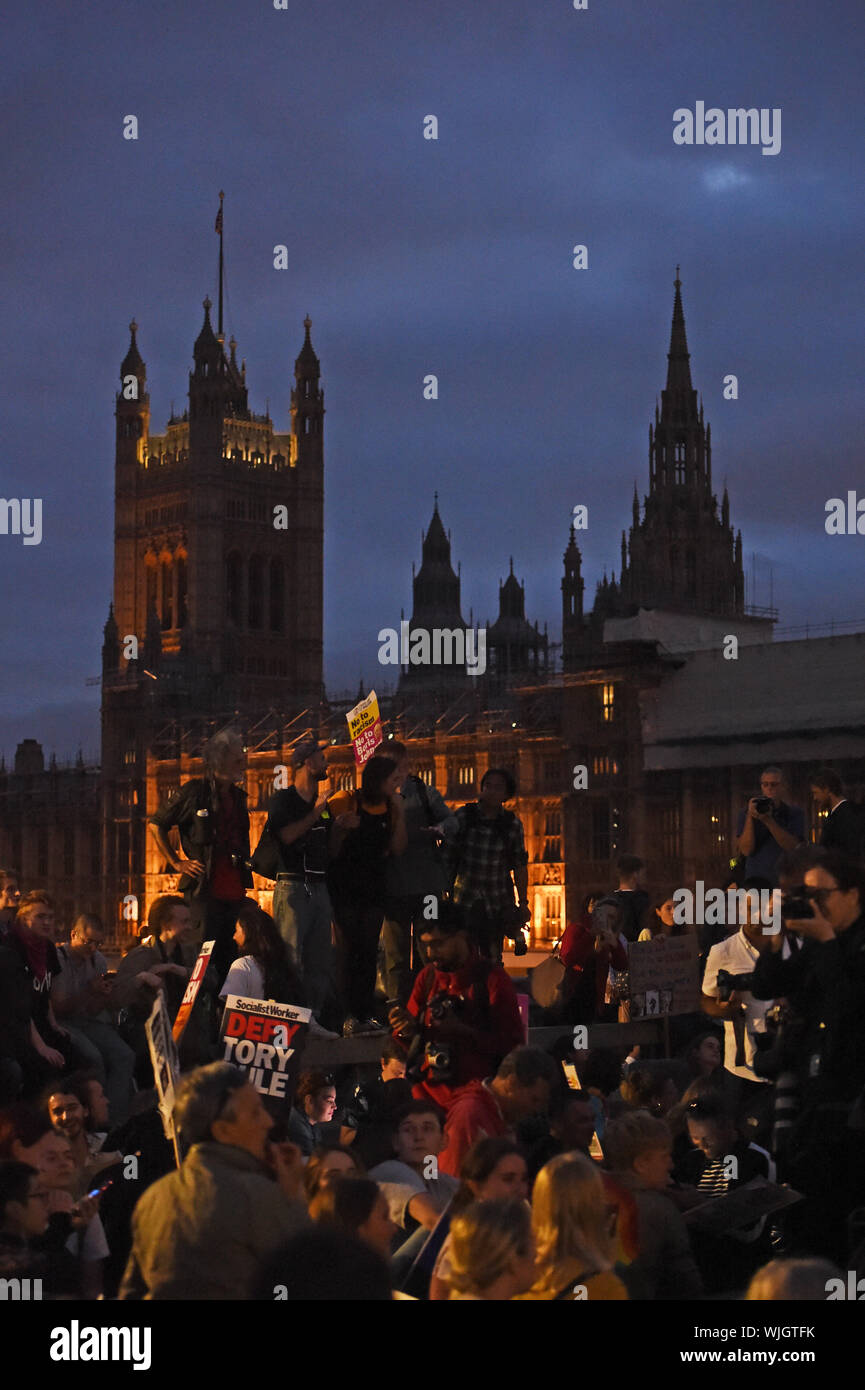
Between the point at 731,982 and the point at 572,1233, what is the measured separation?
12.7 ft

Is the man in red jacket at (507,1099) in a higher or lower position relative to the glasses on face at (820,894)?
lower

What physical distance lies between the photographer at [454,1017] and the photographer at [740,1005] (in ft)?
5.20

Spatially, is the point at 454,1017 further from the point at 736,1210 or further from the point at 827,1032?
the point at 827,1032

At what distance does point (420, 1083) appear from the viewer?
427 inches

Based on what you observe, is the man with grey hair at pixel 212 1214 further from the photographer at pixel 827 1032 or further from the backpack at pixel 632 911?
the backpack at pixel 632 911

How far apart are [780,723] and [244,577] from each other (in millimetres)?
73461

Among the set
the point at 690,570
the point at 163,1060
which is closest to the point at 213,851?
the point at 163,1060

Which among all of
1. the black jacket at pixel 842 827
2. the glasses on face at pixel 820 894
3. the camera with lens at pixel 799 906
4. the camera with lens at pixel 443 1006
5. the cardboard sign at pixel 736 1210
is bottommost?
the cardboard sign at pixel 736 1210

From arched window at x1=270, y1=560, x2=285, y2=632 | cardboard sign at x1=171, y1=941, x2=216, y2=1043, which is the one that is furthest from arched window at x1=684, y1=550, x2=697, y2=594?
cardboard sign at x1=171, y1=941, x2=216, y2=1043

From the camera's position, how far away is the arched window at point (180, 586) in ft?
418

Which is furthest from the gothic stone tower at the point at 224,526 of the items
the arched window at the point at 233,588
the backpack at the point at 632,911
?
the backpack at the point at 632,911

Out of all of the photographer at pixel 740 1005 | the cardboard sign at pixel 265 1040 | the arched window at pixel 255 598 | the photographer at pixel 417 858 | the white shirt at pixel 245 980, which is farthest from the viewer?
the arched window at pixel 255 598

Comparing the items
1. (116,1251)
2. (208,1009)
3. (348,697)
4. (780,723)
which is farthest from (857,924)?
(348,697)
